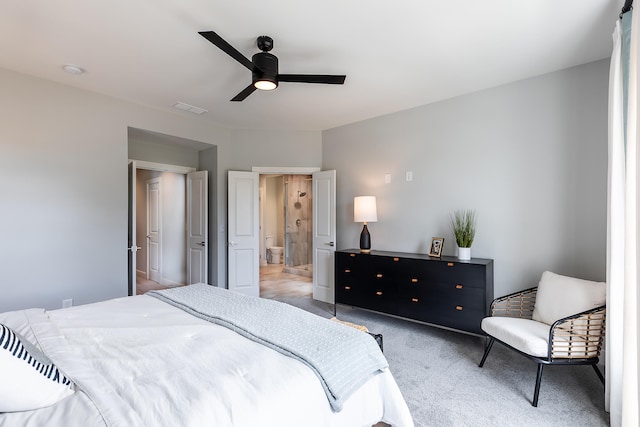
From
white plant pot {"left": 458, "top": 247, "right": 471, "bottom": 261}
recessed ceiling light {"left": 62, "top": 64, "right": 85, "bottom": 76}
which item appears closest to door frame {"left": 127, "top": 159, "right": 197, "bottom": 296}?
recessed ceiling light {"left": 62, "top": 64, "right": 85, "bottom": 76}

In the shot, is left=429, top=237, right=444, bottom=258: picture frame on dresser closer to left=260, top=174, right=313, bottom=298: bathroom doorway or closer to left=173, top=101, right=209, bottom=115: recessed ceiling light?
left=260, top=174, right=313, bottom=298: bathroom doorway

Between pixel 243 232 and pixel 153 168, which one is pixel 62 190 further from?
pixel 243 232

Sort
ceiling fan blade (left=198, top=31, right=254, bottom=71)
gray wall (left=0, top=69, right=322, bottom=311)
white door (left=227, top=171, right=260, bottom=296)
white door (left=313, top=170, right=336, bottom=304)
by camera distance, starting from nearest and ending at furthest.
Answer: ceiling fan blade (left=198, top=31, right=254, bottom=71) < gray wall (left=0, top=69, right=322, bottom=311) < white door (left=313, top=170, right=336, bottom=304) < white door (left=227, top=171, right=260, bottom=296)

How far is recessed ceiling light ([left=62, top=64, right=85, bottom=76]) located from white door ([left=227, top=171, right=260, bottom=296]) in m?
2.08

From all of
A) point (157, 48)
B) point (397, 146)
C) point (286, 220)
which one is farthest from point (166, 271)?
point (397, 146)

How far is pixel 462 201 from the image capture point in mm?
3516

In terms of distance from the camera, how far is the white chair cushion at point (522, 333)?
7.09ft

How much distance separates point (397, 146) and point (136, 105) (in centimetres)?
328

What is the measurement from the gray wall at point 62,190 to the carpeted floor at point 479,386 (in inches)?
129

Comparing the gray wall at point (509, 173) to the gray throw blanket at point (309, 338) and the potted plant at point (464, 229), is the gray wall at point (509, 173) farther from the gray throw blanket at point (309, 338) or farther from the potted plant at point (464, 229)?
the gray throw blanket at point (309, 338)

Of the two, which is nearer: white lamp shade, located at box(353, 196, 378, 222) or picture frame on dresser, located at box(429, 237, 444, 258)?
picture frame on dresser, located at box(429, 237, 444, 258)

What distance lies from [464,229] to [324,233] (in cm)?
197

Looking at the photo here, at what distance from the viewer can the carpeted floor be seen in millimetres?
1978

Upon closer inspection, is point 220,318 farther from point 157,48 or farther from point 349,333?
point 157,48
